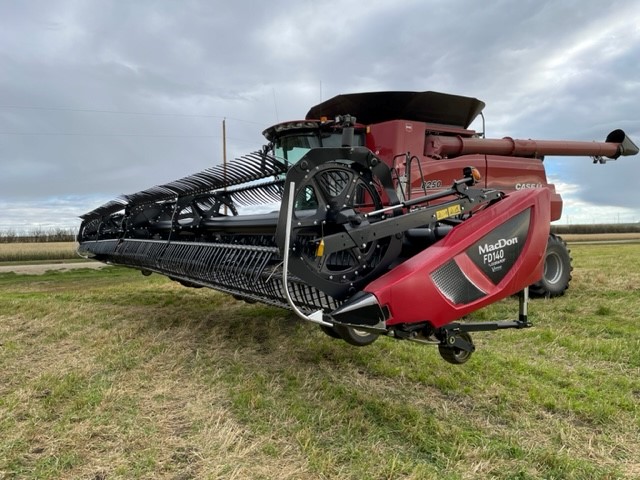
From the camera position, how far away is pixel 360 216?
2.91m

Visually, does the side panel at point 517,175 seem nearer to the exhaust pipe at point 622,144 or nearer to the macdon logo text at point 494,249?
the exhaust pipe at point 622,144

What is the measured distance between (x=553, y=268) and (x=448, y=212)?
14.1ft

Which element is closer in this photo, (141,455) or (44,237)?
(141,455)

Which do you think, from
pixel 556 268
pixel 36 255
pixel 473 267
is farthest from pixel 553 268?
pixel 36 255

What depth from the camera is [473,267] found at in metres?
2.94

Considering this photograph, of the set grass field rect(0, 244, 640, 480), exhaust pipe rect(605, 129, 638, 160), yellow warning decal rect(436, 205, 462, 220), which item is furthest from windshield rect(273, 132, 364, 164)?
exhaust pipe rect(605, 129, 638, 160)

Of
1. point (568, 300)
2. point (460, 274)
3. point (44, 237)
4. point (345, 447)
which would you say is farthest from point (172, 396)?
point (44, 237)

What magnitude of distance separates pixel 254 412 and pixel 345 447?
67 cm

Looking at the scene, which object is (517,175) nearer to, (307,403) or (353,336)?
(353,336)

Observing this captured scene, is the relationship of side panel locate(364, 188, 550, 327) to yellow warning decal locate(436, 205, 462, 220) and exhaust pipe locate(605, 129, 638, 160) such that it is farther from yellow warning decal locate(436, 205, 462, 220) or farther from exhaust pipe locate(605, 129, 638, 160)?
exhaust pipe locate(605, 129, 638, 160)

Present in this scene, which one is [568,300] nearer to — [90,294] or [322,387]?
[322,387]

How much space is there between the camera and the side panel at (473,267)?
266 cm

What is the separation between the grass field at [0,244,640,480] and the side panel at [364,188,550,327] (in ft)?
2.02

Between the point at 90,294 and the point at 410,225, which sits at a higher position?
the point at 410,225
